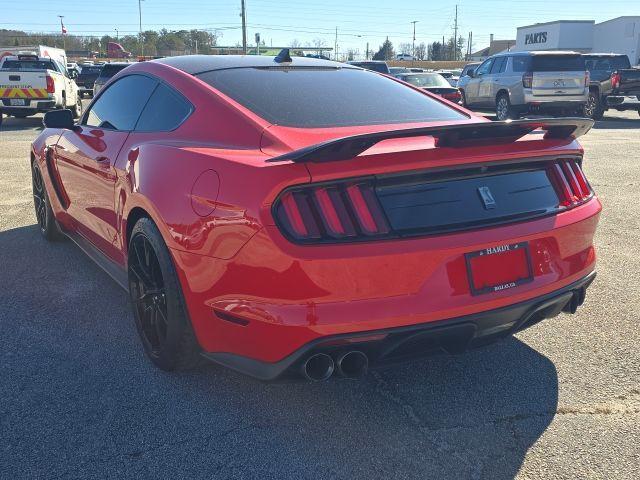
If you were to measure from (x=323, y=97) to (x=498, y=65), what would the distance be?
15638mm

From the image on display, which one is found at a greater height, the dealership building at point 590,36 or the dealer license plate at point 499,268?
the dealership building at point 590,36

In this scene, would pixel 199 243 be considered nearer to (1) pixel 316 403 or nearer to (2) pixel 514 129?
(1) pixel 316 403

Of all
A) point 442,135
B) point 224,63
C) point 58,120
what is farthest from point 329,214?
point 58,120

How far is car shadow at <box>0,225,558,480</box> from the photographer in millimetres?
2400

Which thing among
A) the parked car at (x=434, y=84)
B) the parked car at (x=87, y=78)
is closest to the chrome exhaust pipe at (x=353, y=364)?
the parked car at (x=434, y=84)

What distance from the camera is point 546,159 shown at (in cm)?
279

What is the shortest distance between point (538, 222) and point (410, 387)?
963mm

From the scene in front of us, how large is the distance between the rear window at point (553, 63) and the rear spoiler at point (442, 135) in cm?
1437

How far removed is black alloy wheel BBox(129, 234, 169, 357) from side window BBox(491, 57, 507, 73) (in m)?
15.8

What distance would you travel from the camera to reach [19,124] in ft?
58.7

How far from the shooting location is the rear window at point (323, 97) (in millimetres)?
2979

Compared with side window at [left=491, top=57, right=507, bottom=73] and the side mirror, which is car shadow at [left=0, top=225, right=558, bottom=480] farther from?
side window at [left=491, top=57, right=507, bottom=73]

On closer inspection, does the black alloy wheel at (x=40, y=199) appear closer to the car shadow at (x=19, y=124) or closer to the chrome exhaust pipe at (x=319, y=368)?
the chrome exhaust pipe at (x=319, y=368)

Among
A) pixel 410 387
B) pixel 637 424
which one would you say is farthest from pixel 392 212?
pixel 637 424
